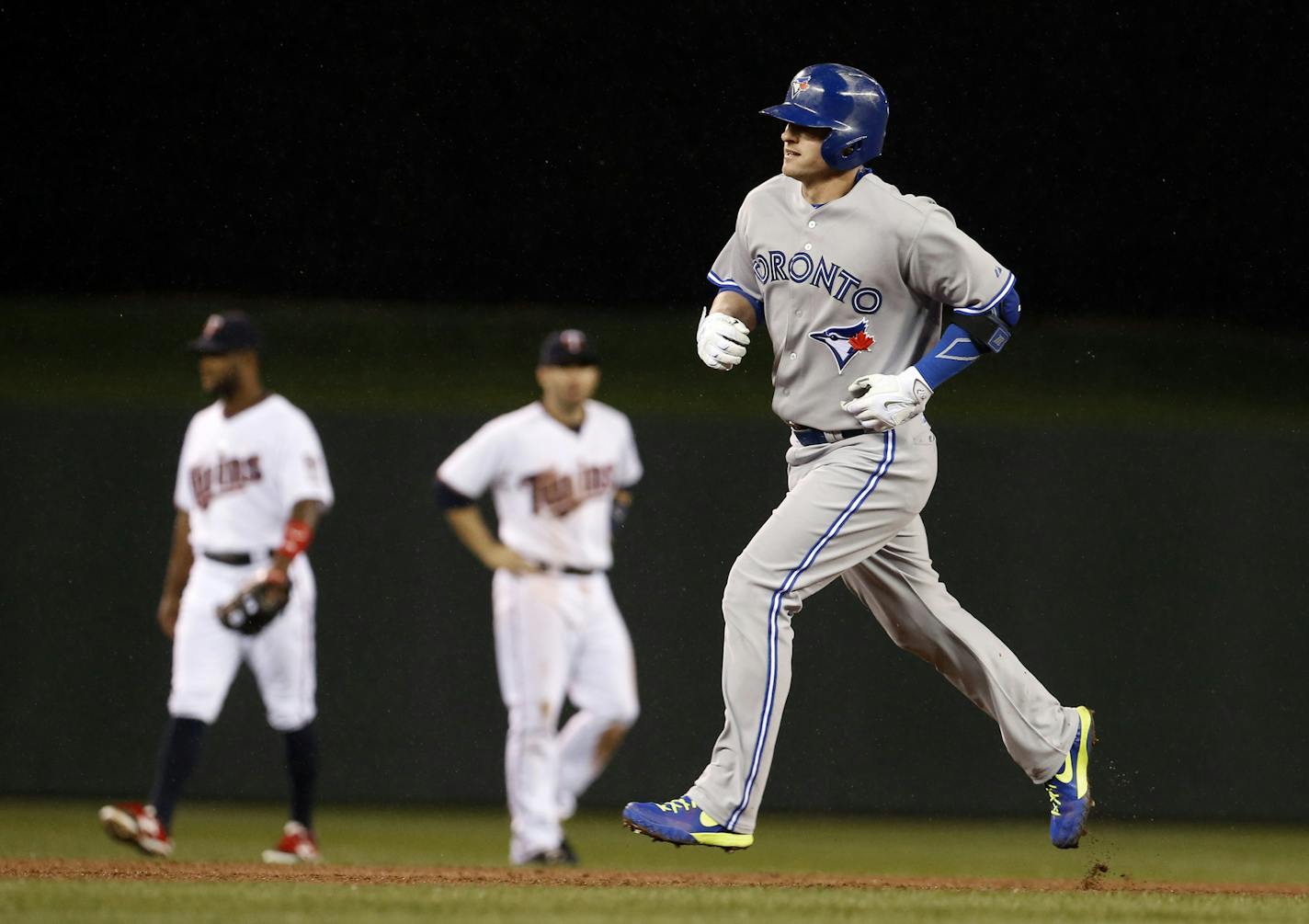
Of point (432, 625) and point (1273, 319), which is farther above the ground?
point (1273, 319)

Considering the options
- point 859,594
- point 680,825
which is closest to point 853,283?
point 859,594

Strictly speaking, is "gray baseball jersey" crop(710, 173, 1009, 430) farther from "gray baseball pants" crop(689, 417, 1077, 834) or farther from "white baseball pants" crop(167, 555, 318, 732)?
"white baseball pants" crop(167, 555, 318, 732)

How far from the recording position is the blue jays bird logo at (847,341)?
4.11 meters

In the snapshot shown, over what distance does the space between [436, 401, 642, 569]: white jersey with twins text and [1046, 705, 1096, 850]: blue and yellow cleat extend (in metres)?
2.83

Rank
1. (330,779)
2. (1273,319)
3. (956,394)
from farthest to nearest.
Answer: (1273,319)
(956,394)
(330,779)

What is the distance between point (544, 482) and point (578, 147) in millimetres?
3740

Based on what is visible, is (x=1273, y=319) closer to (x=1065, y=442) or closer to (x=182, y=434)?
(x=1065, y=442)

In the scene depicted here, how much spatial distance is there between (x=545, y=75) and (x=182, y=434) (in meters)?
3.59

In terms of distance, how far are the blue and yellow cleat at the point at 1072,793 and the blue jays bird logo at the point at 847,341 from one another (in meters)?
1.02

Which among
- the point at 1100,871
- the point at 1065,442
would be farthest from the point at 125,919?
the point at 1065,442

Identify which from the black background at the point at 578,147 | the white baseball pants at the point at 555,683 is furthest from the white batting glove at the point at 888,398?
the black background at the point at 578,147

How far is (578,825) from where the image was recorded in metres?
7.55

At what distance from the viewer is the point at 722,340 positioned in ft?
13.8

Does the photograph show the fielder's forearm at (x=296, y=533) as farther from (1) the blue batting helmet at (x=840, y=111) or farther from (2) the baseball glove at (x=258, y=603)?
(1) the blue batting helmet at (x=840, y=111)
